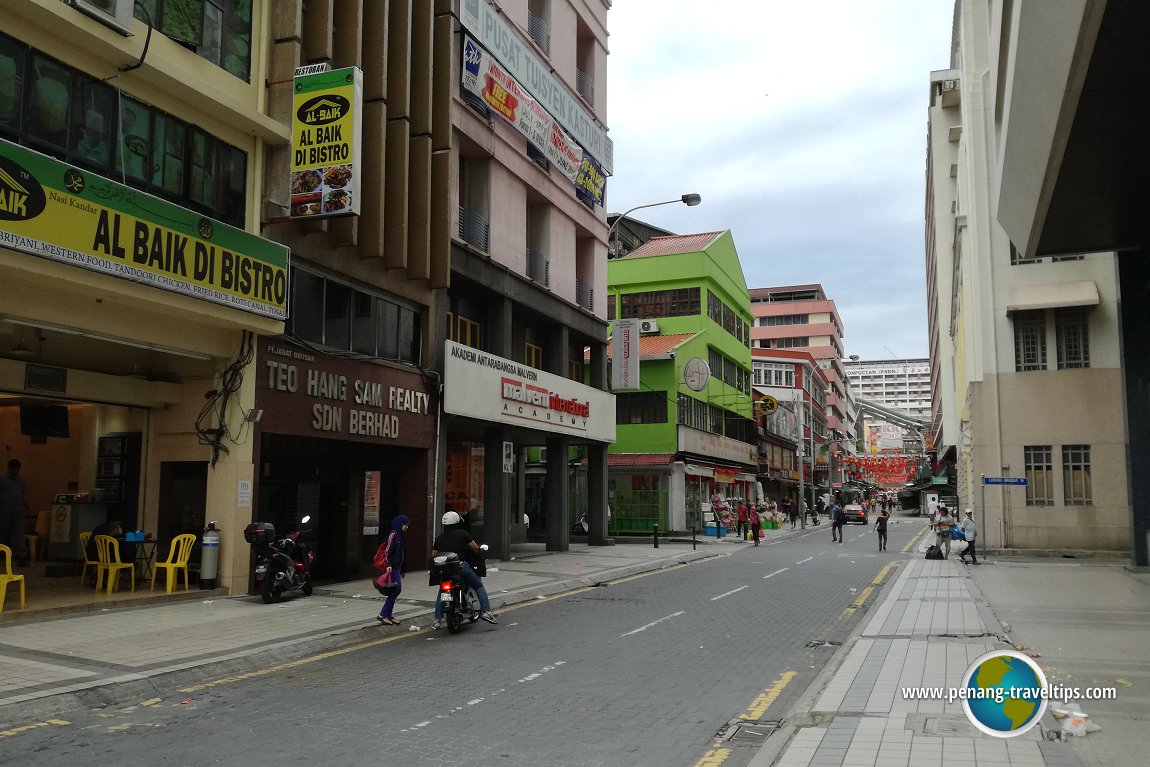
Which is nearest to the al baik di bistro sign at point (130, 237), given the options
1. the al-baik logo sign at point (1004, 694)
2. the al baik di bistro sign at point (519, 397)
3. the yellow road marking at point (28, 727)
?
A: the yellow road marking at point (28, 727)

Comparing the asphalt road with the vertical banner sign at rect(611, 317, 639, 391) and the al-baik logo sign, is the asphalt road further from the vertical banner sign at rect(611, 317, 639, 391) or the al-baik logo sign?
the vertical banner sign at rect(611, 317, 639, 391)

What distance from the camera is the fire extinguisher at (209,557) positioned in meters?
15.5

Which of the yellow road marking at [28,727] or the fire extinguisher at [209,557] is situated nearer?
the yellow road marking at [28,727]

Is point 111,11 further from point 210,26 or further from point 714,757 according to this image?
point 714,757

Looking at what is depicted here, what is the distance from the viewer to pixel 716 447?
51.2m

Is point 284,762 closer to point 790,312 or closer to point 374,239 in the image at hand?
point 374,239

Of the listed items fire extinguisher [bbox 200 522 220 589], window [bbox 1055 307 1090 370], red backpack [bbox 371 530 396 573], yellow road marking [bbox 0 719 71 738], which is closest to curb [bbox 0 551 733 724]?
yellow road marking [bbox 0 719 71 738]

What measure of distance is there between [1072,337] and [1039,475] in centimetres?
476

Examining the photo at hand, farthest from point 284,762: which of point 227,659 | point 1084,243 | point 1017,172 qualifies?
point 1084,243

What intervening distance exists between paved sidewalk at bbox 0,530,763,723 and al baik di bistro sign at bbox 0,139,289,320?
16.1 ft

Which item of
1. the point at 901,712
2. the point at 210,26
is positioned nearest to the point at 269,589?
the point at 210,26

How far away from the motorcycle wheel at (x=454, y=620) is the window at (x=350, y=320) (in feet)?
22.7

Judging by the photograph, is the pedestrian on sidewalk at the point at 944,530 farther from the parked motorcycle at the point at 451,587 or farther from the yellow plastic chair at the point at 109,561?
the yellow plastic chair at the point at 109,561

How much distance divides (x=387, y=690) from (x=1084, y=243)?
1638 centimetres
